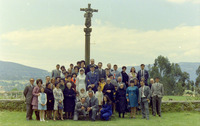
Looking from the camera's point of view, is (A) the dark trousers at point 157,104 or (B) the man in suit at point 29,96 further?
(A) the dark trousers at point 157,104

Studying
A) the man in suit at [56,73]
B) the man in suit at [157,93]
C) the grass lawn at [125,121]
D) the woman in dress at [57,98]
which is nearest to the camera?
the grass lawn at [125,121]

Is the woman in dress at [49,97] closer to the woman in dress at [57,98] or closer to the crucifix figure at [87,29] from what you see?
the woman in dress at [57,98]

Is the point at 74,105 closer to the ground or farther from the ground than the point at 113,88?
closer to the ground

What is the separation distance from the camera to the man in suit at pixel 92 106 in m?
11.5

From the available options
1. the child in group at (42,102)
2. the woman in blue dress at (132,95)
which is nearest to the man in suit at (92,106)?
the woman in blue dress at (132,95)

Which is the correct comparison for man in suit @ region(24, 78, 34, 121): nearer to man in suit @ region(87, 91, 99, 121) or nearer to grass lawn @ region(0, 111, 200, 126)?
grass lawn @ region(0, 111, 200, 126)

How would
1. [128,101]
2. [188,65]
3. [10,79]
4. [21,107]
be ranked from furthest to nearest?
[188,65], [10,79], [21,107], [128,101]

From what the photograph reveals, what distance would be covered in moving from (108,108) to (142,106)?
5.92 feet

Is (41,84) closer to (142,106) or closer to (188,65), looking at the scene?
(142,106)

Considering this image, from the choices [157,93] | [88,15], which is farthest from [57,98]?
[88,15]

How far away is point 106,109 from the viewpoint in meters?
11.6

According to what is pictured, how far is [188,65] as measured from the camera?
7136 inches

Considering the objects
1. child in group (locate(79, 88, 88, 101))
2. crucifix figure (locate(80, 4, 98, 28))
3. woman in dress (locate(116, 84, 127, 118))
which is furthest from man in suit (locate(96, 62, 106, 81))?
crucifix figure (locate(80, 4, 98, 28))

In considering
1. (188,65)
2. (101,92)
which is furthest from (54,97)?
(188,65)
